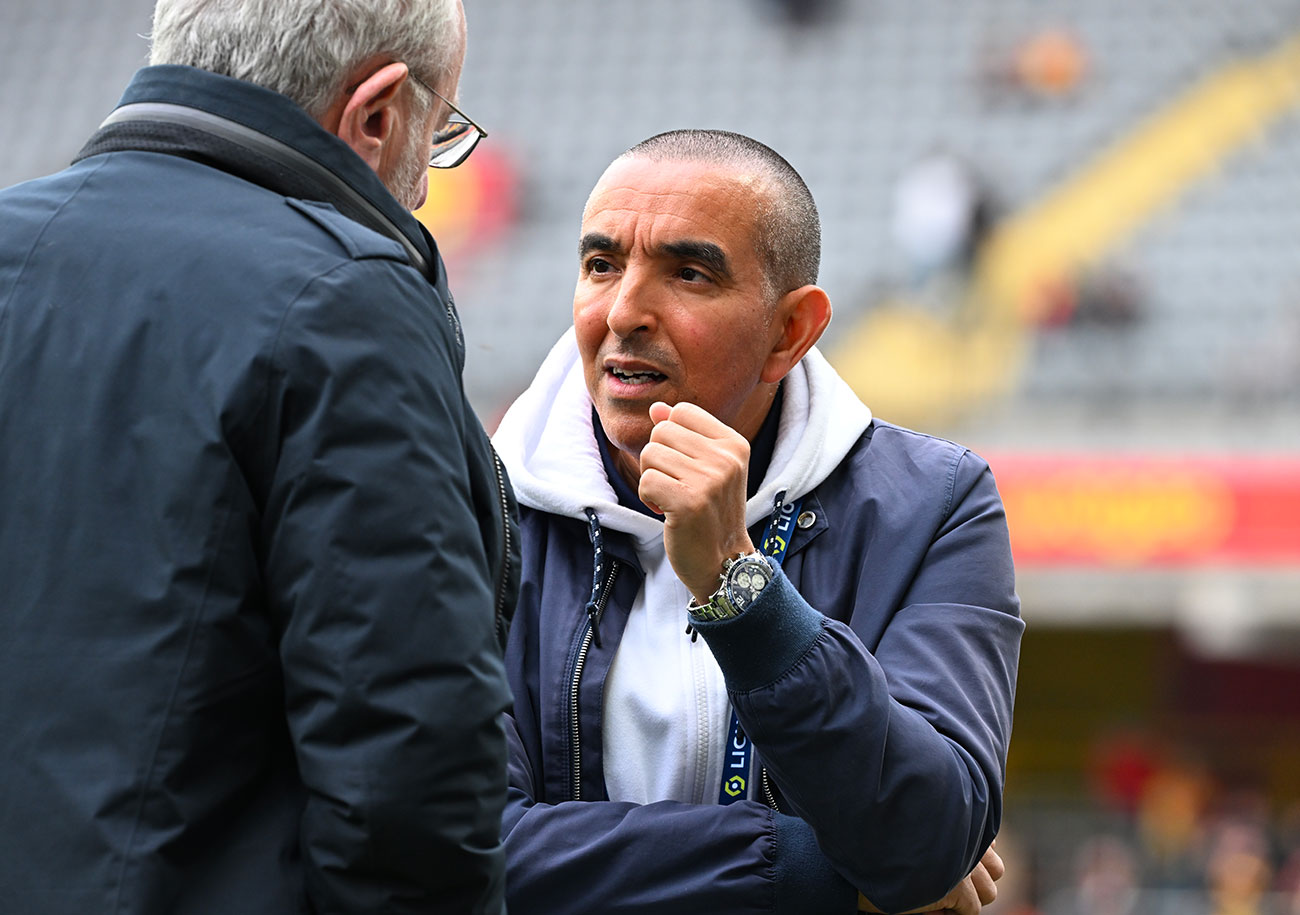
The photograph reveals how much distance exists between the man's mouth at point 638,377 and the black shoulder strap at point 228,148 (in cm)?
65

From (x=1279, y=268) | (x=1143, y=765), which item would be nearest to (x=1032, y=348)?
(x=1279, y=268)

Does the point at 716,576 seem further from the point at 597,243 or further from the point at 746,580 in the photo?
the point at 597,243

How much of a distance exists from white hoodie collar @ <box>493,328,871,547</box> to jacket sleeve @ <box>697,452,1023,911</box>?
251mm

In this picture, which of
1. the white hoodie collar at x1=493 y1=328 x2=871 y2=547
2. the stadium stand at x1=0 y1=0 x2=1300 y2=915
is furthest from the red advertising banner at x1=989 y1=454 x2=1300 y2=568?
the white hoodie collar at x1=493 y1=328 x2=871 y2=547

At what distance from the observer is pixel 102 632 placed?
4.37 feet

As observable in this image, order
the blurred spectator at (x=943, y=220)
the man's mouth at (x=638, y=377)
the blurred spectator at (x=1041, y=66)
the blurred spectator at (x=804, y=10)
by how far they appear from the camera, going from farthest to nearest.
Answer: the blurred spectator at (x=804, y=10) → the blurred spectator at (x=1041, y=66) → the blurred spectator at (x=943, y=220) → the man's mouth at (x=638, y=377)

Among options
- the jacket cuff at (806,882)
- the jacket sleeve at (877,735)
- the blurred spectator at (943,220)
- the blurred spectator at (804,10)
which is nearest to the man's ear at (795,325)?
the jacket sleeve at (877,735)

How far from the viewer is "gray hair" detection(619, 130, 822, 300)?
2143mm

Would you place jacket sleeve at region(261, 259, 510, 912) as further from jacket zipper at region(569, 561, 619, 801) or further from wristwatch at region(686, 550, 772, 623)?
jacket zipper at region(569, 561, 619, 801)

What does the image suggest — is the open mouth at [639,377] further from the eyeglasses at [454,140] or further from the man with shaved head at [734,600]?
the eyeglasses at [454,140]

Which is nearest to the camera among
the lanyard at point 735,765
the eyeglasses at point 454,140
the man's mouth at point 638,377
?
the eyeglasses at point 454,140

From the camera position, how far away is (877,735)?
1782 mm

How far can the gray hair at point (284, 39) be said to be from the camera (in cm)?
150

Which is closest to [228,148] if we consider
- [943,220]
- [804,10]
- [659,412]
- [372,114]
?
[372,114]
